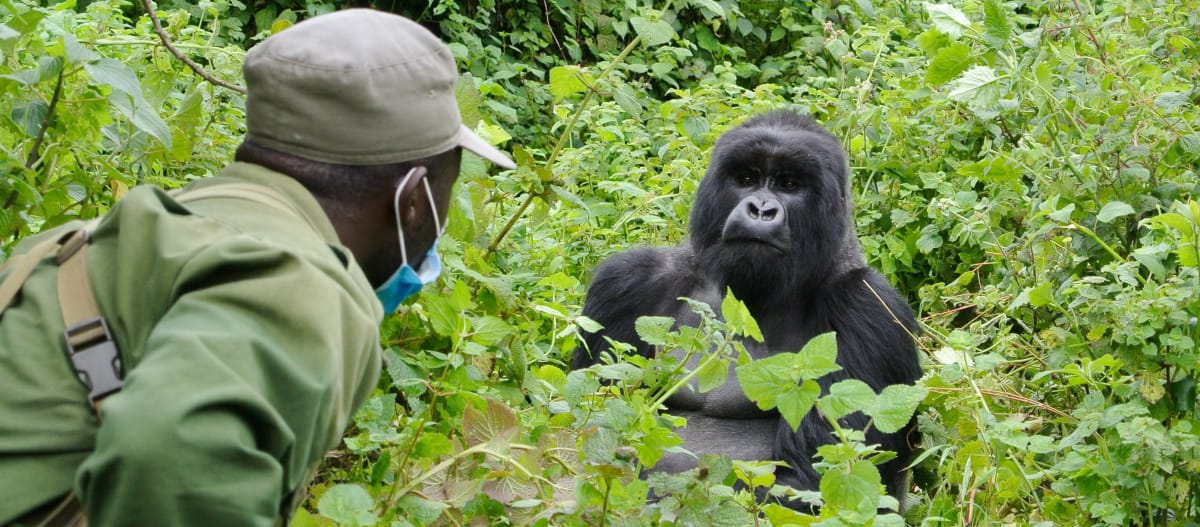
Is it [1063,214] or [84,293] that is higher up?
[84,293]

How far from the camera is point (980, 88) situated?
152 inches

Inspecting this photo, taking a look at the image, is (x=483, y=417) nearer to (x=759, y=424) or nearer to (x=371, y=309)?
(x=371, y=309)

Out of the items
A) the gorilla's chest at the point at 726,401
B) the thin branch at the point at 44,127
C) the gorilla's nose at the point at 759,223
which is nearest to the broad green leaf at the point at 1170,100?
the gorilla's nose at the point at 759,223

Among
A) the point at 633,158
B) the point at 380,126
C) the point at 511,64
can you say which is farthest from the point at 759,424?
the point at 511,64

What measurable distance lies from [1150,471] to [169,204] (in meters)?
2.21

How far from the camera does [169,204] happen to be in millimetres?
1591

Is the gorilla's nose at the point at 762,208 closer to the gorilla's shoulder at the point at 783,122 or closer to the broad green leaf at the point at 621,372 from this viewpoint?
the gorilla's shoulder at the point at 783,122

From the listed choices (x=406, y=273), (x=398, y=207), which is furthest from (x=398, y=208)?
(x=406, y=273)

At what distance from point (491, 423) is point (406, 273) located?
0.65 metres

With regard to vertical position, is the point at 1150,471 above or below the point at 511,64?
above

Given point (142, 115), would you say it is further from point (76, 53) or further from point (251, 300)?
point (251, 300)

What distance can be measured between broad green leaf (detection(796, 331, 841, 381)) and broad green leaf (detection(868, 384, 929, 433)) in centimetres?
19

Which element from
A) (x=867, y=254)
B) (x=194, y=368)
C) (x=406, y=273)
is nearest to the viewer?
(x=194, y=368)

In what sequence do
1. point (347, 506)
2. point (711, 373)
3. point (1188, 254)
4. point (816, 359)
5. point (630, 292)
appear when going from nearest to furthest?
point (347, 506)
point (816, 359)
point (711, 373)
point (1188, 254)
point (630, 292)
